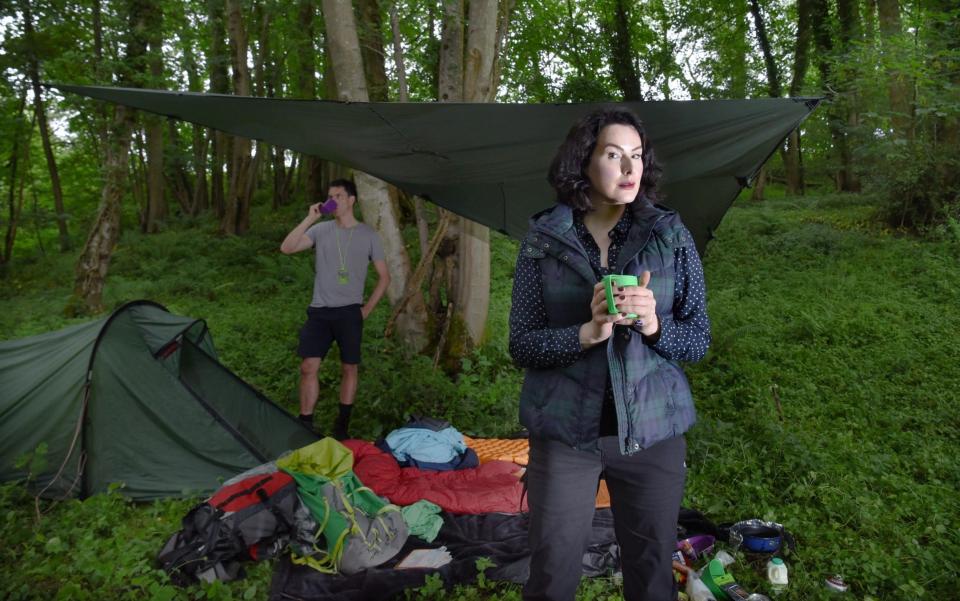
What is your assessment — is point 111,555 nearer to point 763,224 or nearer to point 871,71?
point 871,71

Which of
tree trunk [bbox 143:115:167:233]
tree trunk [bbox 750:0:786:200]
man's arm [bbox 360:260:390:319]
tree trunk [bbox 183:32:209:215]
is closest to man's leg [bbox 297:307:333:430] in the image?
man's arm [bbox 360:260:390:319]

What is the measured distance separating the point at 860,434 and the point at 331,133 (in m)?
3.58

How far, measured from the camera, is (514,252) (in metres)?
9.62

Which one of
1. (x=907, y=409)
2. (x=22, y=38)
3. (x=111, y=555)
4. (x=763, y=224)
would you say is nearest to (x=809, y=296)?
(x=907, y=409)

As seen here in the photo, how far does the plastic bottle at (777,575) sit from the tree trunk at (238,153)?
359 inches

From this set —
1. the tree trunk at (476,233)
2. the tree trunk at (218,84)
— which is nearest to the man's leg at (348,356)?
the tree trunk at (476,233)

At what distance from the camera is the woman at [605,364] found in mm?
1422

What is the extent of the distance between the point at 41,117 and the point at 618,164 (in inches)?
568

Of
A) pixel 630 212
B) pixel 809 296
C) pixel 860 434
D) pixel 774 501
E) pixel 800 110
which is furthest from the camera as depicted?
pixel 809 296

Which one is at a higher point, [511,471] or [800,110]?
[800,110]

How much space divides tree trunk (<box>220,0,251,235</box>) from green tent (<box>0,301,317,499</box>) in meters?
6.57

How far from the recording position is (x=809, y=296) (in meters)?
6.15

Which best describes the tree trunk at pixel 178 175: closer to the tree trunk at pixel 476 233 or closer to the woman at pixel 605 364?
the tree trunk at pixel 476 233

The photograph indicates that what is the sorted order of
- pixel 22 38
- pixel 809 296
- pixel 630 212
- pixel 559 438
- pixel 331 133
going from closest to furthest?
pixel 559 438
pixel 630 212
pixel 331 133
pixel 809 296
pixel 22 38
